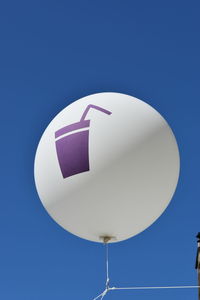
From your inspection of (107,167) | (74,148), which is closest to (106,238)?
(107,167)

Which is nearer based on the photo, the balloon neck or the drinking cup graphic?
the drinking cup graphic

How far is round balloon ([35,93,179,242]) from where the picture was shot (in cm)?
738

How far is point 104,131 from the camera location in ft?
24.5

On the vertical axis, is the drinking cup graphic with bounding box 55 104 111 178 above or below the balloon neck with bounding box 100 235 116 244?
above

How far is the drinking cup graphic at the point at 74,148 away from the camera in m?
7.42

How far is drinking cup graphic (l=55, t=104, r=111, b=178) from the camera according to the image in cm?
742

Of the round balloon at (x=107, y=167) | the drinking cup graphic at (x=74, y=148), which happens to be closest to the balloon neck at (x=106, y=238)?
the round balloon at (x=107, y=167)

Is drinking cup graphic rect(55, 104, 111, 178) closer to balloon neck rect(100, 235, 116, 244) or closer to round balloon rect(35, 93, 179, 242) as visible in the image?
round balloon rect(35, 93, 179, 242)

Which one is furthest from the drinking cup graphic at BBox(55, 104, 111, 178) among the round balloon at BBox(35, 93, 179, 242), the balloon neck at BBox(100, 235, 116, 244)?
the balloon neck at BBox(100, 235, 116, 244)

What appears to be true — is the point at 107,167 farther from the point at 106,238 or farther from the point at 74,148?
the point at 106,238

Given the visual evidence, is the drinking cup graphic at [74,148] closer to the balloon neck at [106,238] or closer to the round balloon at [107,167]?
the round balloon at [107,167]

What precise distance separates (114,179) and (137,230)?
1095mm

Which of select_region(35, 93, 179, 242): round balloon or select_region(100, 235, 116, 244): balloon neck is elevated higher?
select_region(35, 93, 179, 242): round balloon

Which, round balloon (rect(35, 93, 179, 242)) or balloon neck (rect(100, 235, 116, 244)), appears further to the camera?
balloon neck (rect(100, 235, 116, 244))
